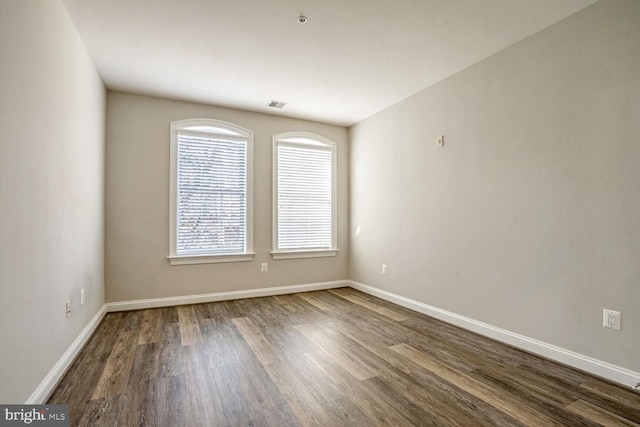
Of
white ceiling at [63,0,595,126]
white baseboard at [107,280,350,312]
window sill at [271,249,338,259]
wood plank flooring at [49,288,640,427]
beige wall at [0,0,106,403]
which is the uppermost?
white ceiling at [63,0,595,126]

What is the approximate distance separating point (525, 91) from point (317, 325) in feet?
9.48

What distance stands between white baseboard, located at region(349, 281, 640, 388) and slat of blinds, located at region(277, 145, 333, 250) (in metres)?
1.71

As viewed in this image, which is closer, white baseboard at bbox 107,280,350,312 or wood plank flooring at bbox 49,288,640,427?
wood plank flooring at bbox 49,288,640,427

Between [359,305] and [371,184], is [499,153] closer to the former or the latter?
[371,184]

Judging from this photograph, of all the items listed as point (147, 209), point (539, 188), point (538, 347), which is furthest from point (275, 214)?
point (538, 347)

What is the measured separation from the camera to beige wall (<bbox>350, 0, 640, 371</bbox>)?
2150 mm

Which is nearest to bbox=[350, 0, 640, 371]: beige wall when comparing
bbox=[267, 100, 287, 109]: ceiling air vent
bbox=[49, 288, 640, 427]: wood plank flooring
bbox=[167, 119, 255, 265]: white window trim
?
bbox=[49, 288, 640, 427]: wood plank flooring

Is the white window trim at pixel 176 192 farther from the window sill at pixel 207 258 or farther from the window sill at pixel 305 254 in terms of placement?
the window sill at pixel 305 254

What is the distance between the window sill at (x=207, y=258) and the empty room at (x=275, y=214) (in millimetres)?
27

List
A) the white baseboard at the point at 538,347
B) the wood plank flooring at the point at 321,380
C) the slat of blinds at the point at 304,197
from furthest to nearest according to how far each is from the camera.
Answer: the slat of blinds at the point at 304,197, the white baseboard at the point at 538,347, the wood plank flooring at the point at 321,380

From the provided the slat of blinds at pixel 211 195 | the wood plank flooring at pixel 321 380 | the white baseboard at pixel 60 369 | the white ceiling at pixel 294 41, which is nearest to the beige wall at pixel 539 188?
the white ceiling at pixel 294 41

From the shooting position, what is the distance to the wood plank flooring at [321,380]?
5.77 ft

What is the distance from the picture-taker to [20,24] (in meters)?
1.66

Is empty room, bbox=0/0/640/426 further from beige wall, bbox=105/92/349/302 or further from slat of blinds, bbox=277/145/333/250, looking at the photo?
slat of blinds, bbox=277/145/333/250
